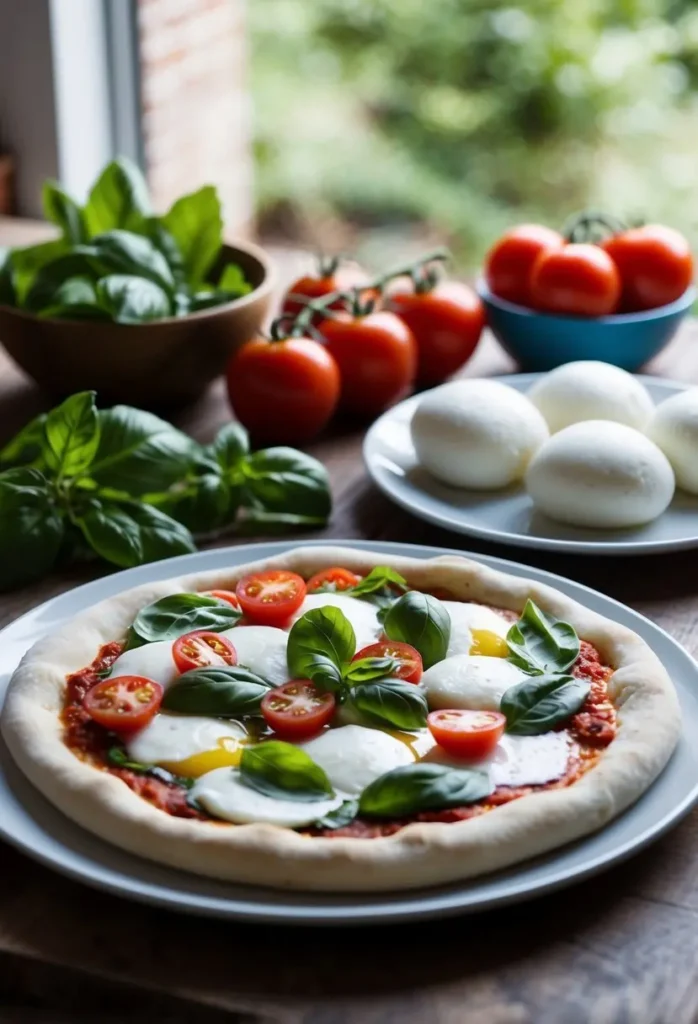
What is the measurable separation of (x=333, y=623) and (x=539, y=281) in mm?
1152

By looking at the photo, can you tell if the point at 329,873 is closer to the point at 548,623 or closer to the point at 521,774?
the point at 521,774

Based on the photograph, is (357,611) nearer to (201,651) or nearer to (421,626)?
(421,626)

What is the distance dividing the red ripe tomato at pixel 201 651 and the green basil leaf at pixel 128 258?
905mm

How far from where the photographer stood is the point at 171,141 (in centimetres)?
398

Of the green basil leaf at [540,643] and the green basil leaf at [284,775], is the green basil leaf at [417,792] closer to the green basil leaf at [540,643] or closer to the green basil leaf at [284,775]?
the green basil leaf at [284,775]

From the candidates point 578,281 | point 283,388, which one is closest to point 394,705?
point 283,388

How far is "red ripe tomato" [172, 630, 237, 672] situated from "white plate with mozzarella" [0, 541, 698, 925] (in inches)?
1.0

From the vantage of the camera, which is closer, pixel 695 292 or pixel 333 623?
pixel 333 623

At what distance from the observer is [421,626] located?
1477mm

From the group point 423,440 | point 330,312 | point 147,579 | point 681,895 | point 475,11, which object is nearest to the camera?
point 681,895

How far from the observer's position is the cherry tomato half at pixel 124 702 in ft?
4.40

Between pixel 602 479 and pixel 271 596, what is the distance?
514 mm

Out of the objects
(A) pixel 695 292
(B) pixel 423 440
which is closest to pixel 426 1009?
(B) pixel 423 440

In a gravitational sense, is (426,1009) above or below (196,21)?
below
